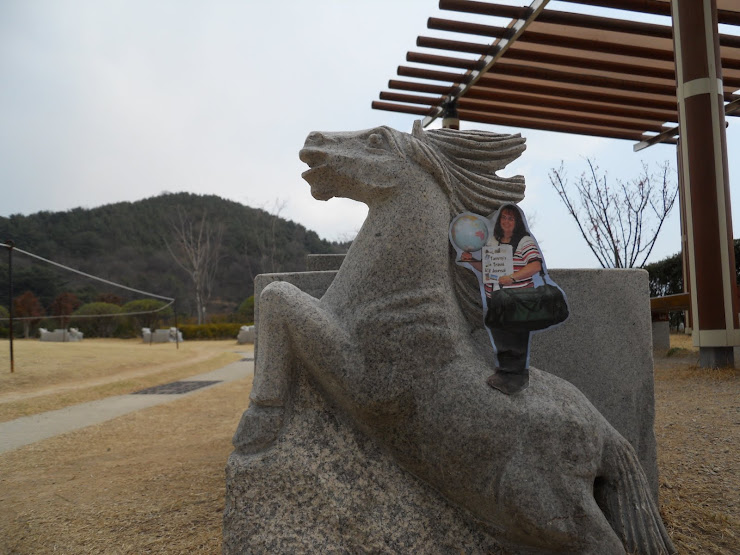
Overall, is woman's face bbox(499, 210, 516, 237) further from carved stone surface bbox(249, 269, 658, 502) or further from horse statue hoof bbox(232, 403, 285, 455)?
horse statue hoof bbox(232, 403, 285, 455)

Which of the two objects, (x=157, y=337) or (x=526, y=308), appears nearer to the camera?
(x=526, y=308)

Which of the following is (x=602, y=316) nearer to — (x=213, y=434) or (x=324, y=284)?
(x=324, y=284)

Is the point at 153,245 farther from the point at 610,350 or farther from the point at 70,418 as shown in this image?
the point at 610,350

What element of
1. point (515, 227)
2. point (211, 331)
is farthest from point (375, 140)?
point (211, 331)

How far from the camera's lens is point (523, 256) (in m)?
1.92

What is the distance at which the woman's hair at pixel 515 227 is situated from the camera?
1942mm

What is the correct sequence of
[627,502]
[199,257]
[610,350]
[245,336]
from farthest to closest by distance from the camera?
[199,257], [245,336], [610,350], [627,502]

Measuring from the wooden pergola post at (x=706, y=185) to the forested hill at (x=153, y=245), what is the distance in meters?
23.7

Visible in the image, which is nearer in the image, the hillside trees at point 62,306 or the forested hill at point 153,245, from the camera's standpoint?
the hillside trees at point 62,306

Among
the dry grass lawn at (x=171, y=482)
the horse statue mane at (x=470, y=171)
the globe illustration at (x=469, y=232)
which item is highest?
the horse statue mane at (x=470, y=171)

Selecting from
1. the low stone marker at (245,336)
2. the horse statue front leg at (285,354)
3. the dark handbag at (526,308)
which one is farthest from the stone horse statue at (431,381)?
the low stone marker at (245,336)

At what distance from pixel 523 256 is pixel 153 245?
37770mm

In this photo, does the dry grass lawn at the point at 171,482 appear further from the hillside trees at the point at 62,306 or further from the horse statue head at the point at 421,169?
the hillside trees at the point at 62,306

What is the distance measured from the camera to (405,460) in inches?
69.9
